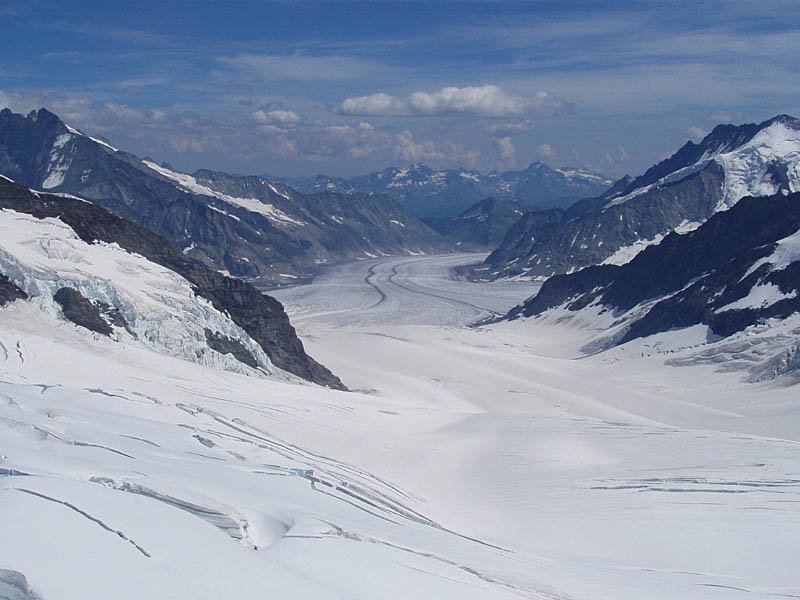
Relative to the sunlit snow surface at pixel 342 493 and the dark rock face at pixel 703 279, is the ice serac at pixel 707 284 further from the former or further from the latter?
the sunlit snow surface at pixel 342 493

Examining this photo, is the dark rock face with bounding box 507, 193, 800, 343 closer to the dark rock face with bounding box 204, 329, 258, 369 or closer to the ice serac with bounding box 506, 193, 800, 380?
the ice serac with bounding box 506, 193, 800, 380

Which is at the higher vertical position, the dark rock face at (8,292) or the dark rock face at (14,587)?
the dark rock face at (8,292)

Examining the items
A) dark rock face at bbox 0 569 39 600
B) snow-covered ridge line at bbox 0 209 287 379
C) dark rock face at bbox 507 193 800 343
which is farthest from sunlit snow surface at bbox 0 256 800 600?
dark rock face at bbox 507 193 800 343

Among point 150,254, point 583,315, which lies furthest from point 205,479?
point 583,315

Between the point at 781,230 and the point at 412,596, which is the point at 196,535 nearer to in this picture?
the point at 412,596

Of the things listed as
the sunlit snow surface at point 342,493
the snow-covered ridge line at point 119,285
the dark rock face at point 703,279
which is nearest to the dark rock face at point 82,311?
the snow-covered ridge line at point 119,285

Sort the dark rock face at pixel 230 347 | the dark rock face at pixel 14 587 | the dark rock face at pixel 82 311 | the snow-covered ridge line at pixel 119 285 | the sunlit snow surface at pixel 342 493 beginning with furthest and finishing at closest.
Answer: the dark rock face at pixel 230 347 → the snow-covered ridge line at pixel 119 285 → the dark rock face at pixel 82 311 → the sunlit snow surface at pixel 342 493 → the dark rock face at pixel 14 587

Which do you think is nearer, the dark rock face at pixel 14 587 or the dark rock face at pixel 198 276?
the dark rock face at pixel 14 587

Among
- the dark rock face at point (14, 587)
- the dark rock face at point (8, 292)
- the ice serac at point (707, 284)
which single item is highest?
the dark rock face at point (8, 292)
